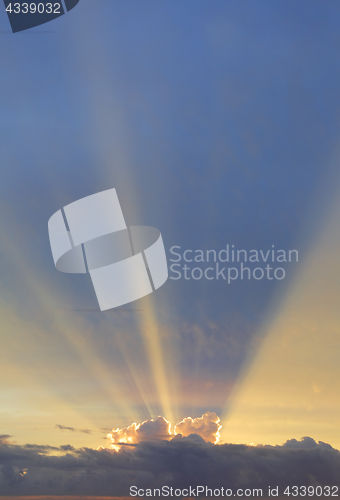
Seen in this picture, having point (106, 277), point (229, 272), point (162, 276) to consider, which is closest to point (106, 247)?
point (106, 277)

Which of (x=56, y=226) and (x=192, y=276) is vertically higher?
(x=56, y=226)

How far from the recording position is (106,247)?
Result: 28.4m

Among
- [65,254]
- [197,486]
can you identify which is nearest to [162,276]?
[65,254]

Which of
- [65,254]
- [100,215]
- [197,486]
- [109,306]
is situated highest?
[100,215]

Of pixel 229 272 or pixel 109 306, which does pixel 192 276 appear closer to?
pixel 229 272

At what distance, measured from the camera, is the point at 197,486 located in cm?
2692

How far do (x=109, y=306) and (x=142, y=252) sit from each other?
3.25 metres

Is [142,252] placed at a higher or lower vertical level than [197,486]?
higher

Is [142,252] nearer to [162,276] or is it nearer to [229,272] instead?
[162,276]

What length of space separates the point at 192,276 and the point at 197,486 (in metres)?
10.5

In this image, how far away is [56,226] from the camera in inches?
1102

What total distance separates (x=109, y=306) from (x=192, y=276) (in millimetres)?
4541

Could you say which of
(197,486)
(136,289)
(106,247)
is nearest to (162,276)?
(136,289)

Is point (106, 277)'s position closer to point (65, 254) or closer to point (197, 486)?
point (65, 254)
